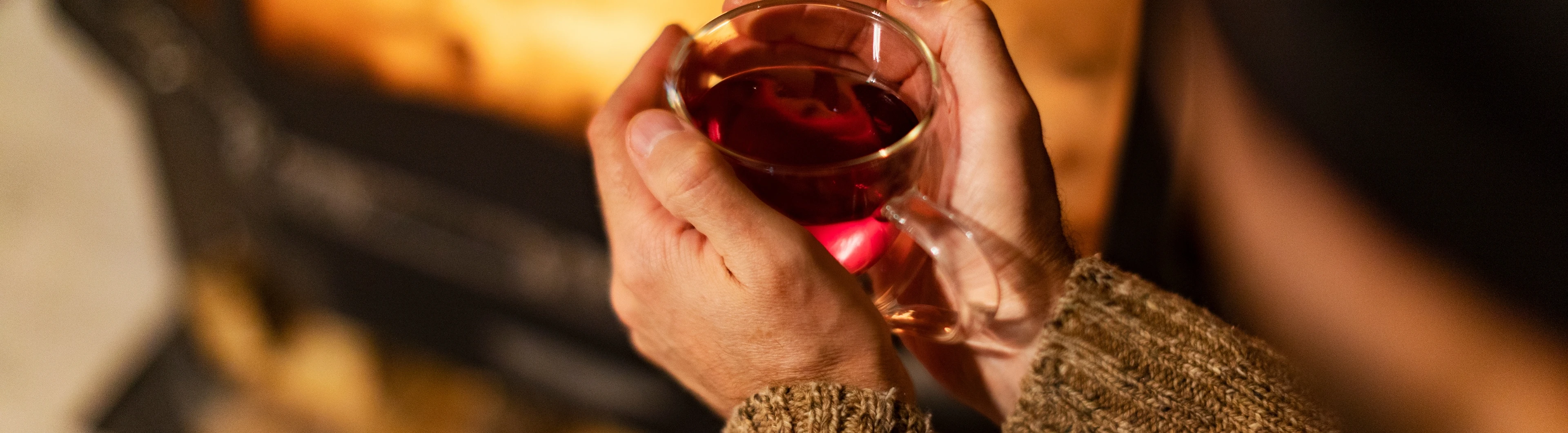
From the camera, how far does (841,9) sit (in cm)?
49

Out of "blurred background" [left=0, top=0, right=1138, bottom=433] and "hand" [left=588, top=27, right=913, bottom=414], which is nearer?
"hand" [left=588, top=27, right=913, bottom=414]

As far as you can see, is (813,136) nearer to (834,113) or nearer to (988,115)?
(834,113)

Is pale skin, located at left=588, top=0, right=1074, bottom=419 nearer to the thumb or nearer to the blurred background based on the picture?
the thumb

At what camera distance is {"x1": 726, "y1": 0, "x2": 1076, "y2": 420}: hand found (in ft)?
1.82

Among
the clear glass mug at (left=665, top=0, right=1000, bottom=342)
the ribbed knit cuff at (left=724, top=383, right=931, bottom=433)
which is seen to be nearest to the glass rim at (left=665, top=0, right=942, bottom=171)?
the clear glass mug at (left=665, top=0, right=1000, bottom=342)

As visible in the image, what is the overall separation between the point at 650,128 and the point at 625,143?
0.26ft

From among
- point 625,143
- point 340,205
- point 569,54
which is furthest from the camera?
point 340,205

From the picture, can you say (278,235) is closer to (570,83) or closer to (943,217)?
(570,83)

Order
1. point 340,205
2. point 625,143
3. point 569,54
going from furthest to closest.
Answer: point 340,205
point 569,54
point 625,143

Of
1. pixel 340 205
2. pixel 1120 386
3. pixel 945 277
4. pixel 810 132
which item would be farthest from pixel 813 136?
pixel 340 205

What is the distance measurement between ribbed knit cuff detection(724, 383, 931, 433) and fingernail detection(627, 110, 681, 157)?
0.17m

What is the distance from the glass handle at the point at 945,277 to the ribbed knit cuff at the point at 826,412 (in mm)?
54

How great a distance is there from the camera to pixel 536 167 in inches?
34.4

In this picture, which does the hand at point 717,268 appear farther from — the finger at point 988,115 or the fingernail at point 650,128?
the finger at point 988,115
